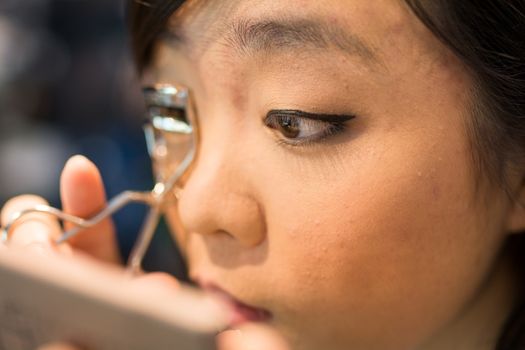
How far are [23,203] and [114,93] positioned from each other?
3.65 feet

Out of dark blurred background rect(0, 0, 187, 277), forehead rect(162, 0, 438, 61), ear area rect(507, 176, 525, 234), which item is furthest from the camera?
dark blurred background rect(0, 0, 187, 277)

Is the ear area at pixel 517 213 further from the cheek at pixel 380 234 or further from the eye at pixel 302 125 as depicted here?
the eye at pixel 302 125

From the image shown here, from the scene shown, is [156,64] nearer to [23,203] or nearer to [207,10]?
[207,10]

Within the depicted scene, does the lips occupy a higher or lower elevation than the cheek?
lower

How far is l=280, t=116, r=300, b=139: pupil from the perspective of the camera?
2.11ft

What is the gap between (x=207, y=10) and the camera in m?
0.66

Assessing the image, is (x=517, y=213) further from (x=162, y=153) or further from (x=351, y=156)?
(x=162, y=153)

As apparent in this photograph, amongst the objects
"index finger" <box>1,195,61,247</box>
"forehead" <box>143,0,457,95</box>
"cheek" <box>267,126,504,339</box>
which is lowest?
"cheek" <box>267,126,504,339</box>

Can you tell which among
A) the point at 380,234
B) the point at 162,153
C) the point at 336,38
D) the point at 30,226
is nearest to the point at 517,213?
the point at 380,234

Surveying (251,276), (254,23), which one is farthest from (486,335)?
(254,23)

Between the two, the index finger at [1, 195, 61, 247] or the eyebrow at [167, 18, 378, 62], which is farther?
the index finger at [1, 195, 61, 247]

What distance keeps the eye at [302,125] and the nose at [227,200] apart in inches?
2.0

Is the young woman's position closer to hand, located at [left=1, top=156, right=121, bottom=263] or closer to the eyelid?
the eyelid

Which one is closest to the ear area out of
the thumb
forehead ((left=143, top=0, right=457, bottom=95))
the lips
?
forehead ((left=143, top=0, right=457, bottom=95))
